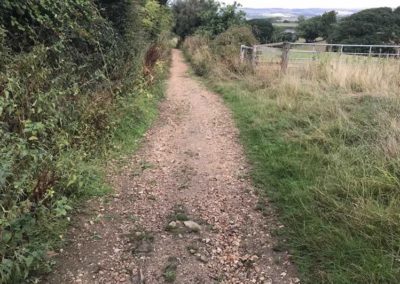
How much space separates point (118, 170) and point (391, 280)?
131 inches

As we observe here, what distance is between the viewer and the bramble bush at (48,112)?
2.93 m

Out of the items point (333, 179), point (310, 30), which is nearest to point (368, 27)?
point (310, 30)

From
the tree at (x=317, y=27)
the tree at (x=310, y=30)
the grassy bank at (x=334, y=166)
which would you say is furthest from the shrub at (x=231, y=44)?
the tree at (x=310, y=30)

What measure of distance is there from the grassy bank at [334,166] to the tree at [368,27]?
22607 mm

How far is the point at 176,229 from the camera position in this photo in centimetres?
370

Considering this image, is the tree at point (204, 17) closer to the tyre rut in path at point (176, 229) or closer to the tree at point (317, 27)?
the tree at point (317, 27)

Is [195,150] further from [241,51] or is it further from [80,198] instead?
[241,51]

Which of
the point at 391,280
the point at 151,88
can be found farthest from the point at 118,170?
the point at 151,88

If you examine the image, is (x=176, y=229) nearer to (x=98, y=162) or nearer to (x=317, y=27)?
(x=98, y=162)

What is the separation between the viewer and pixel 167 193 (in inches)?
175

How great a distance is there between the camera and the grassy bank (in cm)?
306

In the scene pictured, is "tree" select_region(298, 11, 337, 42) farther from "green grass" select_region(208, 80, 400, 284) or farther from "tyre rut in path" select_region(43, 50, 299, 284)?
"tyre rut in path" select_region(43, 50, 299, 284)

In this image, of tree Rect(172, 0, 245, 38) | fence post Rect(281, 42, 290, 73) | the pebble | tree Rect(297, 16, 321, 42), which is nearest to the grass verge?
the pebble

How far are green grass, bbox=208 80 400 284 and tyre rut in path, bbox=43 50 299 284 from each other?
9.6 inches
